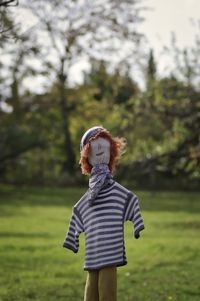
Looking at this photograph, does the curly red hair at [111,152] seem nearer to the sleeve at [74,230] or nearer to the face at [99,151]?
the face at [99,151]

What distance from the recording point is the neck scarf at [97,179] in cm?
503

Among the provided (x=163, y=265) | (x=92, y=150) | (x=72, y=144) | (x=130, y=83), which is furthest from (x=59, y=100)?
(x=92, y=150)

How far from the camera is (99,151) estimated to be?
518cm

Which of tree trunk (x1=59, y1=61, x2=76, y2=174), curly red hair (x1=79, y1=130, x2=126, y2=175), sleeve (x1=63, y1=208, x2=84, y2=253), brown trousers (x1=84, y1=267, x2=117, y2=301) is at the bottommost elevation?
brown trousers (x1=84, y1=267, x2=117, y2=301)

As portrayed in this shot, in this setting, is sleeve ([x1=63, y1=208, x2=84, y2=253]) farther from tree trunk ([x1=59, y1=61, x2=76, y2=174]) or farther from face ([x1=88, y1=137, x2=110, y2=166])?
tree trunk ([x1=59, y1=61, x2=76, y2=174])

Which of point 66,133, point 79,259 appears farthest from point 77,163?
point 66,133

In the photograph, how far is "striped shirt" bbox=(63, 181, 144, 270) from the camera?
4.92 metres

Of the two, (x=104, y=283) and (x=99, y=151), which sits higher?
(x=99, y=151)

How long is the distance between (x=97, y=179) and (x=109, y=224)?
0.37m

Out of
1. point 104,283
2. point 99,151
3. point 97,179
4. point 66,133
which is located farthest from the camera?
point 66,133

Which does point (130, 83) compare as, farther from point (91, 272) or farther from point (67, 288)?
point (91, 272)

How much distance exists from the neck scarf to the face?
0.04m

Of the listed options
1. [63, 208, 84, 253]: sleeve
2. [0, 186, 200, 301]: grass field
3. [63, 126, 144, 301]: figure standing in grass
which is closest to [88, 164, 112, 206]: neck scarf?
[63, 126, 144, 301]: figure standing in grass

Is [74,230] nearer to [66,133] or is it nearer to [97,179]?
[97,179]
